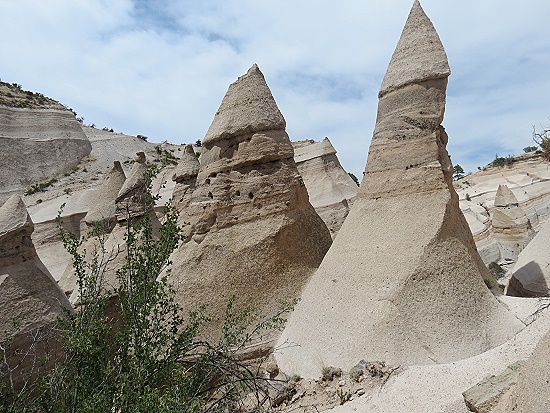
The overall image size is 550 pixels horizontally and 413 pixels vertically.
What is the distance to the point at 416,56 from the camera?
772 cm

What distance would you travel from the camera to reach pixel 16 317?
677 cm

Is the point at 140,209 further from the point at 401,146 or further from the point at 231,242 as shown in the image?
the point at 401,146

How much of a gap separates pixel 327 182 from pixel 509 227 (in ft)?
25.1

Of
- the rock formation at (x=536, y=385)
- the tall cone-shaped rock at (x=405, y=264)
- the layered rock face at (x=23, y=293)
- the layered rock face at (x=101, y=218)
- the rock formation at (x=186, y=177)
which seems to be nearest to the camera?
the rock formation at (x=536, y=385)

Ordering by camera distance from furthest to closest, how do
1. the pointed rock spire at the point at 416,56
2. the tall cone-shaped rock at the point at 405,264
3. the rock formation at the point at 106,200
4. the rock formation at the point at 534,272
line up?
the rock formation at the point at 106,200 → the rock formation at the point at 534,272 → the pointed rock spire at the point at 416,56 → the tall cone-shaped rock at the point at 405,264

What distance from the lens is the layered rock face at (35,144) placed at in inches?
982

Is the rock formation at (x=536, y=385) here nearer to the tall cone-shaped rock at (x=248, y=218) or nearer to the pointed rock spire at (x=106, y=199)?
the tall cone-shaped rock at (x=248, y=218)

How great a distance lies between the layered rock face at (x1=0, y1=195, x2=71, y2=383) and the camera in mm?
6680

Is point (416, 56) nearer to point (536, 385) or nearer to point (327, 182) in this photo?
point (536, 385)

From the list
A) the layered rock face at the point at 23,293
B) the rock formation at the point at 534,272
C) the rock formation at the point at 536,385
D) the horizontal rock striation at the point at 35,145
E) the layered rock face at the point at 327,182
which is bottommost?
the rock formation at the point at 534,272

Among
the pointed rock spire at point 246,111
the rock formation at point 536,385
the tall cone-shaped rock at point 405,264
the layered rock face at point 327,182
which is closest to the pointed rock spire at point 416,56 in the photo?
the tall cone-shaped rock at point 405,264

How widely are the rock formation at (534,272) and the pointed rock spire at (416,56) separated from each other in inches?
176

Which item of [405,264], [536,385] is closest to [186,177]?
[405,264]

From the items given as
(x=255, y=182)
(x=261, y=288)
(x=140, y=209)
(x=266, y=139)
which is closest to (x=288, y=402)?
(x=261, y=288)
